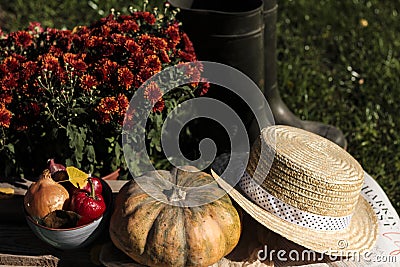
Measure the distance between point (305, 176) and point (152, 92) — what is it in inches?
31.3

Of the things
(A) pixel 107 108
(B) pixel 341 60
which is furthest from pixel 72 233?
(B) pixel 341 60

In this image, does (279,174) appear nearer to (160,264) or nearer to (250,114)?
(160,264)

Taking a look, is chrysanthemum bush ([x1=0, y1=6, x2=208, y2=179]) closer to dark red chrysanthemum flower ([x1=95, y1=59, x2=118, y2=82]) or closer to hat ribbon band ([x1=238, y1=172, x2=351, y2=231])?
dark red chrysanthemum flower ([x1=95, y1=59, x2=118, y2=82])

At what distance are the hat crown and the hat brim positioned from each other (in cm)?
9

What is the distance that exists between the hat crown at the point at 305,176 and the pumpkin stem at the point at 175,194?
304mm

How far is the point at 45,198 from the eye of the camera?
2297 millimetres

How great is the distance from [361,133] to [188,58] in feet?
4.95

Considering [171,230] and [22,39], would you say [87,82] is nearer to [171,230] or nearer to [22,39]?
[22,39]

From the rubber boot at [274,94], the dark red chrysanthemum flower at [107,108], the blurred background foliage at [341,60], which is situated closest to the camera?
the dark red chrysanthemum flower at [107,108]

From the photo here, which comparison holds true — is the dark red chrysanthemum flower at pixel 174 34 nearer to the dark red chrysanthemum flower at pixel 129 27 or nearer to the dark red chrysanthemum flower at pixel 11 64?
the dark red chrysanthemum flower at pixel 129 27

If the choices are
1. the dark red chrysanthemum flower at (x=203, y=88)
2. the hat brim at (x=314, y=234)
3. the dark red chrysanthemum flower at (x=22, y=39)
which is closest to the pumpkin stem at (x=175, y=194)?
the hat brim at (x=314, y=234)

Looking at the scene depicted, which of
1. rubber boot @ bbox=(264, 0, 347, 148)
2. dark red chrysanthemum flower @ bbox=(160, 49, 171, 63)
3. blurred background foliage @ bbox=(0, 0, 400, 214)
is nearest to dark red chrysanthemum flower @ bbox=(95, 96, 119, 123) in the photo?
dark red chrysanthemum flower @ bbox=(160, 49, 171, 63)

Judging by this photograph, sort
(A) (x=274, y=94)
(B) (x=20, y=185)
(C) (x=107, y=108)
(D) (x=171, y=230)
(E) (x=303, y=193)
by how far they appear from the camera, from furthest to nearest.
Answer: (A) (x=274, y=94) < (B) (x=20, y=185) < (C) (x=107, y=108) < (E) (x=303, y=193) < (D) (x=171, y=230)

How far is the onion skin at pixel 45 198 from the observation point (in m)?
2.30
